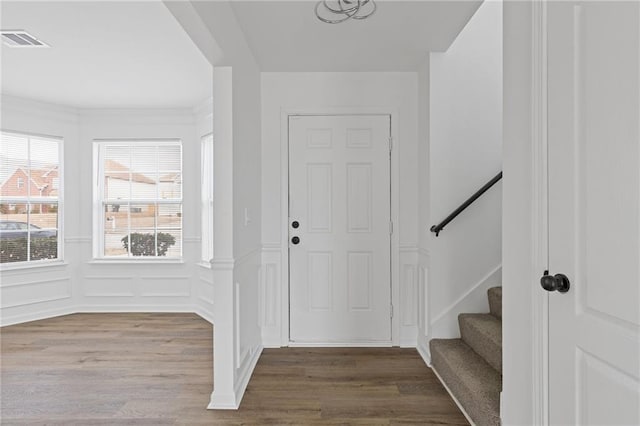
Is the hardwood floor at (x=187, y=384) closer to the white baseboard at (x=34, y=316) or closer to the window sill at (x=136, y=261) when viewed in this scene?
the white baseboard at (x=34, y=316)

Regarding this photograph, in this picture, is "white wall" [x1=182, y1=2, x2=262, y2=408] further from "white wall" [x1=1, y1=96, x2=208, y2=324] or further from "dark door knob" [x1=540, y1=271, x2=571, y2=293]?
"white wall" [x1=1, y1=96, x2=208, y2=324]

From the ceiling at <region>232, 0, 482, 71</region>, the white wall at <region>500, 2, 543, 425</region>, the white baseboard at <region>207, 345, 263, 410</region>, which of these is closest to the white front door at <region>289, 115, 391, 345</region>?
the ceiling at <region>232, 0, 482, 71</region>

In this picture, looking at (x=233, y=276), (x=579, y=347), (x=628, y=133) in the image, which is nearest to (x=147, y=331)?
(x=233, y=276)

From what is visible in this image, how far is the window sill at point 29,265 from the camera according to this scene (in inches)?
183

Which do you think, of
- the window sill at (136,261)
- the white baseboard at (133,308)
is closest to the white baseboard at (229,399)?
the white baseboard at (133,308)

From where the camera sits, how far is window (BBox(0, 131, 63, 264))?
4.71 meters

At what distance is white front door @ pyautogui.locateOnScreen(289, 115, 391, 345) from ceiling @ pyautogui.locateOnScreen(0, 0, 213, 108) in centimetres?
115

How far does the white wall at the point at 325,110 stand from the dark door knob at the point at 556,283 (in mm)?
2249

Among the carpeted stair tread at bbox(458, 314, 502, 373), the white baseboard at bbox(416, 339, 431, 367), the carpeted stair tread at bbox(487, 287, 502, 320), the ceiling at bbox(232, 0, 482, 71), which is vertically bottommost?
the white baseboard at bbox(416, 339, 431, 367)

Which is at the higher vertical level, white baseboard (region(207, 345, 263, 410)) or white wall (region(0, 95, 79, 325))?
white wall (region(0, 95, 79, 325))

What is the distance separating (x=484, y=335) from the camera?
2.71m

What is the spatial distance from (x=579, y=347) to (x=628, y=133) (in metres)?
0.65

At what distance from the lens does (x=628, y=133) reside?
1162 millimetres

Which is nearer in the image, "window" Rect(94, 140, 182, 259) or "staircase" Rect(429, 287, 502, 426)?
"staircase" Rect(429, 287, 502, 426)
